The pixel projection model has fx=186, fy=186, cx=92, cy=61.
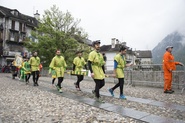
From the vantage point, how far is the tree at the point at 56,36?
98.6 feet

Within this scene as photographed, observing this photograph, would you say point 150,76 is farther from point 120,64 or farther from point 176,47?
point 176,47

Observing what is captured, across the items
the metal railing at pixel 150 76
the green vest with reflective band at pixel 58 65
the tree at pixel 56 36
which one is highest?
the tree at pixel 56 36

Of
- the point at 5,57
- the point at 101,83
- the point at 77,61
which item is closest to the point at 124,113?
the point at 101,83

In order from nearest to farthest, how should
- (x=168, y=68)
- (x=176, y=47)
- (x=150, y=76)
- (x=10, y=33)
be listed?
1. (x=168, y=68)
2. (x=150, y=76)
3. (x=10, y=33)
4. (x=176, y=47)

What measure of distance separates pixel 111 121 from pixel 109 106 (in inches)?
56.4

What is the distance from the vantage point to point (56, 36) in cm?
3045

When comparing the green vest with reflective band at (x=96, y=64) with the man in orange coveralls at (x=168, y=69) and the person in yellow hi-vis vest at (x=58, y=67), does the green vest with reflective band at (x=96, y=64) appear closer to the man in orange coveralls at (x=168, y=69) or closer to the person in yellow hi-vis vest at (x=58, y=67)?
the person in yellow hi-vis vest at (x=58, y=67)

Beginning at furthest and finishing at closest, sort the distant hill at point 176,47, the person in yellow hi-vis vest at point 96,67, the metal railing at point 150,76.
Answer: the distant hill at point 176,47 → the metal railing at point 150,76 → the person in yellow hi-vis vest at point 96,67

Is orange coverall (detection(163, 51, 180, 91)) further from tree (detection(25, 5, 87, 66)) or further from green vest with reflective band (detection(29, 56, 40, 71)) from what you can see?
tree (detection(25, 5, 87, 66))

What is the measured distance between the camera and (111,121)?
13.4 feet

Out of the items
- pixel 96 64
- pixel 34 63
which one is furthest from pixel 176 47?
pixel 96 64

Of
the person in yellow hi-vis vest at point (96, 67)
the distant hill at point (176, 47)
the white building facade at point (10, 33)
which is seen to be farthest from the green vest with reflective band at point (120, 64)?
the white building facade at point (10, 33)

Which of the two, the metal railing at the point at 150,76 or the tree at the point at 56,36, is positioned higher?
the tree at the point at 56,36

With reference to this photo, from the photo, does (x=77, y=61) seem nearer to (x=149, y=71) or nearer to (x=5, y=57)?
(x=149, y=71)
